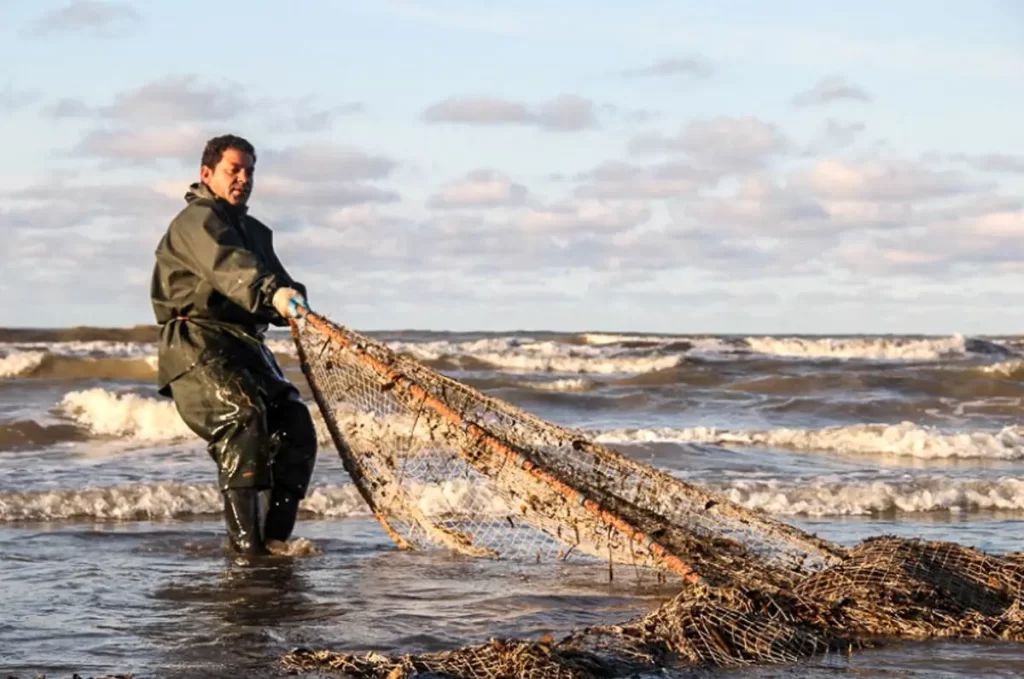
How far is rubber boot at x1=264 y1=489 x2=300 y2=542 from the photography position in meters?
6.94

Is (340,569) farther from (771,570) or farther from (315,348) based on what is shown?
(771,570)

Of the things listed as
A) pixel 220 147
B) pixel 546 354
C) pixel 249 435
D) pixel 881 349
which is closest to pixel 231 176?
pixel 220 147

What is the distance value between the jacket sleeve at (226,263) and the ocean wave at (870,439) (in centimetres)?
740

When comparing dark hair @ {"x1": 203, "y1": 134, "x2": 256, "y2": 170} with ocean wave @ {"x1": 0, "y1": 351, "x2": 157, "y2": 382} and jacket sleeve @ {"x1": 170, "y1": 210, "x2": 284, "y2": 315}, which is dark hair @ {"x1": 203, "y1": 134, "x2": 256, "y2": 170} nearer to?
jacket sleeve @ {"x1": 170, "y1": 210, "x2": 284, "y2": 315}

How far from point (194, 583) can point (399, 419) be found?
1.21m

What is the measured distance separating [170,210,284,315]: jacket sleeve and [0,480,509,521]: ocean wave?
275cm

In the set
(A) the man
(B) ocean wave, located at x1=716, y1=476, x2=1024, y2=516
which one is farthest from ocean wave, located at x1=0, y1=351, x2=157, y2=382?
(A) the man

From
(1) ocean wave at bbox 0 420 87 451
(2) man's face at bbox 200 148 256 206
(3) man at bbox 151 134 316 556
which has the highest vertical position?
(2) man's face at bbox 200 148 256 206

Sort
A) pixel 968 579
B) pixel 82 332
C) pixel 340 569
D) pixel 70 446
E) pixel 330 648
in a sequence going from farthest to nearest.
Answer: pixel 82 332
pixel 70 446
pixel 340 569
pixel 968 579
pixel 330 648

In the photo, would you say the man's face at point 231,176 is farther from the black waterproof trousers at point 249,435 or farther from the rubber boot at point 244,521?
the rubber boot at point 244,521

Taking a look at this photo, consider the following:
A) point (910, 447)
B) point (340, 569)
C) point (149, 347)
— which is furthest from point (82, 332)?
point (340, 569)

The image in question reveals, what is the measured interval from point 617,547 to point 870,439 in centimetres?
864

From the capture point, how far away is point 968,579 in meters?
5.51

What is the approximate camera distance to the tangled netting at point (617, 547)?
471cm
